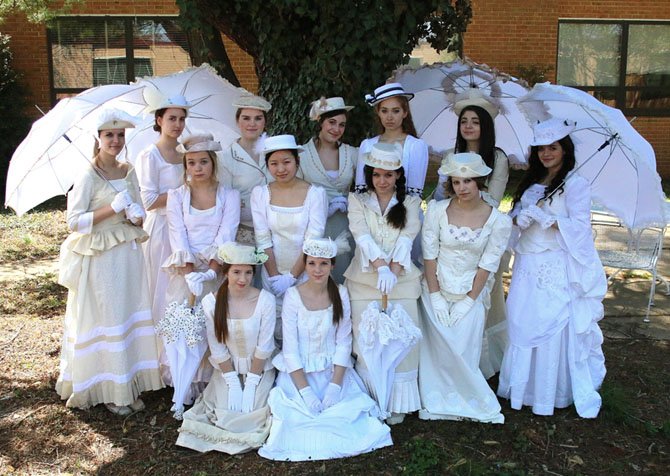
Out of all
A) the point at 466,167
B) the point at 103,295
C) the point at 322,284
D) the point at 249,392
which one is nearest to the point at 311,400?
the point at 249,392

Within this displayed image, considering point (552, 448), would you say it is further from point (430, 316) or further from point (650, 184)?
point (650, 184)

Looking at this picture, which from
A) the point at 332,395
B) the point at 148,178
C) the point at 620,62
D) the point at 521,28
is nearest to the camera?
the point at 332,395

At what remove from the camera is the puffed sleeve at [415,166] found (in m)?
4.31

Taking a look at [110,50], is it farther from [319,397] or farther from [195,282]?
[319,397]

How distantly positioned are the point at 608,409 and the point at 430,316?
4.18ft

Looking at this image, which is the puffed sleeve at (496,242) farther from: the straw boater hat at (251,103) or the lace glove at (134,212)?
the lace glove at (134,212)

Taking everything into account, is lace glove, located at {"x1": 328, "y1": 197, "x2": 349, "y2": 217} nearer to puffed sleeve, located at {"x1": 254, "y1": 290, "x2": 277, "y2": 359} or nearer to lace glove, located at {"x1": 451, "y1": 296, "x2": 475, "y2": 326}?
puffed sleeve, located at {"x1": 254, "y1": 290, "x2": 277, "y2": 359}

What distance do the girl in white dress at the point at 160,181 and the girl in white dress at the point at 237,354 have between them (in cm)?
53

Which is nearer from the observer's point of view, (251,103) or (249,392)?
(249,392)

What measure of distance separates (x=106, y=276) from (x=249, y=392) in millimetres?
1126

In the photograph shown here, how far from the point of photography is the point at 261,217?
4.07m

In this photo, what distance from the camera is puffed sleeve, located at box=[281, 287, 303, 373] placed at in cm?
388

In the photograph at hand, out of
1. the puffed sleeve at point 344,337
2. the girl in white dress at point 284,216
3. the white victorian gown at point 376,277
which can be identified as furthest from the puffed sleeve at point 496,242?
the girl in white dress at point 284,216

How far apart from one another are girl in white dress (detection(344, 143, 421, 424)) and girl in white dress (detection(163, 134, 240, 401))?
0.79 metres
